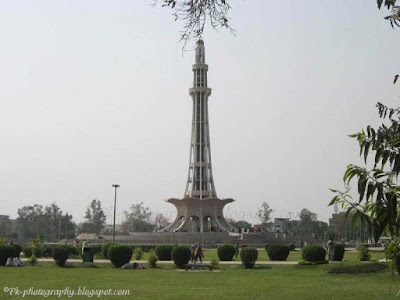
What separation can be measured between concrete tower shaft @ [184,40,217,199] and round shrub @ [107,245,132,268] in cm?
4158

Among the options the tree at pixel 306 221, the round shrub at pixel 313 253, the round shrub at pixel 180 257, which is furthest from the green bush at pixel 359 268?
the tree at pixel 306 221

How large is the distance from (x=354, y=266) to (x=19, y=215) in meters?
79.1

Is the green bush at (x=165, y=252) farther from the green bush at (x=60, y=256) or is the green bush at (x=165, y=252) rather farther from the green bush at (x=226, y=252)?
the green bush at (x=60, y=256)

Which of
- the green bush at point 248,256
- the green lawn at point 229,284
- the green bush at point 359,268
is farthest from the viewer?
the green bush at point 248,256

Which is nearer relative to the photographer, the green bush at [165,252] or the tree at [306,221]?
the green bush at [165,252]

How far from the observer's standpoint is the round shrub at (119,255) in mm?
19984

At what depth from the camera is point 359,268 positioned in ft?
52.5

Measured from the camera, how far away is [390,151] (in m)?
3.35

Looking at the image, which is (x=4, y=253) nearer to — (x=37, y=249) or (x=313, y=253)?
(x=37, y=249)

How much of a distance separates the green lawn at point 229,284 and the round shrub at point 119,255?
313 centimetres

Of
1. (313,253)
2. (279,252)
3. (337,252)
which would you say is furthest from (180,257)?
(337,252)

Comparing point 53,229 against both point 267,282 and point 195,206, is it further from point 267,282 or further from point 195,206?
point 267,282

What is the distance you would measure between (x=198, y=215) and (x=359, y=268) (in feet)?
154

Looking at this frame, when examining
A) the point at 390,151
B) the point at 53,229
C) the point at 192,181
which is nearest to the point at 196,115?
the point at 192,181
